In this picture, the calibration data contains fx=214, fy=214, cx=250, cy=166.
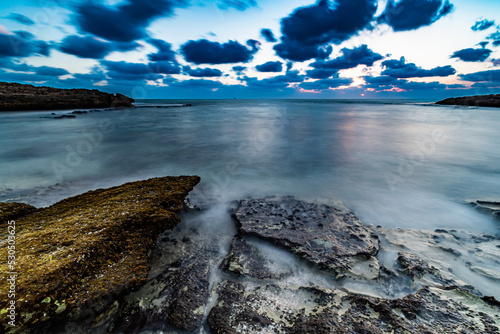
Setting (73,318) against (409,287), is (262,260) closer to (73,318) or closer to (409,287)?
(409,287)

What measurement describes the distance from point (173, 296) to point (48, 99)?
4606 centimetres

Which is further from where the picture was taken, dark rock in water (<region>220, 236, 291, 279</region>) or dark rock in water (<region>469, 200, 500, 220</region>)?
dark rock in water (<region>469, 200, 500, 220</region>)

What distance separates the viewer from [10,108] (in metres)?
30.4

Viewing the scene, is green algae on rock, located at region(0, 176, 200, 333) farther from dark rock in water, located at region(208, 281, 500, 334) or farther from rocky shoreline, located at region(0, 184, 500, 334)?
dark rock in water, located at region(208, 281, 500, 334)

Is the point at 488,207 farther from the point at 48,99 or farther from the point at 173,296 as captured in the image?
the point at 48,99

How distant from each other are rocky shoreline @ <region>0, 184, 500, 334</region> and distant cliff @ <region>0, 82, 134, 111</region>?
42372 millimetres

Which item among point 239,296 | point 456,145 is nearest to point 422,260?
point 239,296

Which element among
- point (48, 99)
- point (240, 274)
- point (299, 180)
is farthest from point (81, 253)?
point (48, 99)

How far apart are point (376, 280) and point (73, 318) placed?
2678 mm

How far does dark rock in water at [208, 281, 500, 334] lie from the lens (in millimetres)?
1672

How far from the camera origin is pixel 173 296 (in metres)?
1.94

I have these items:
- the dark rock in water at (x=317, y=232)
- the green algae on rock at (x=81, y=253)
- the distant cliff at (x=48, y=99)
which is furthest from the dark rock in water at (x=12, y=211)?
the distant cliff at (x=48, y=99)

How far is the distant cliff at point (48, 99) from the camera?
1224 inches

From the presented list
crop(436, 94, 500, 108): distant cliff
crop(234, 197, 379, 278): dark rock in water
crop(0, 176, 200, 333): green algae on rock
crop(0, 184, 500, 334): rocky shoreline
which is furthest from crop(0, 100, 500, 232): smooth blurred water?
crop(436, 94, 500, 108): distant cliff
